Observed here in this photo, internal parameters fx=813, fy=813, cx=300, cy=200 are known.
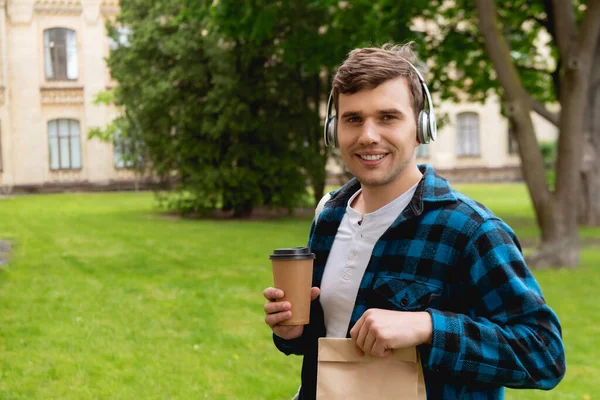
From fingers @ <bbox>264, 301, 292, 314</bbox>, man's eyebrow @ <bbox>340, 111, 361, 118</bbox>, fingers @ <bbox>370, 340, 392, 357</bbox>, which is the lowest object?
fingers @ <bbox>370, 340, 392, 357</bbox>

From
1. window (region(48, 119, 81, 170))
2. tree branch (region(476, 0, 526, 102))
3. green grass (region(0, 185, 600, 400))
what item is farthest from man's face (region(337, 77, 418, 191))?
window (region(48, 119, 81, 170))

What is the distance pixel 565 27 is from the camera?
12.6 metres

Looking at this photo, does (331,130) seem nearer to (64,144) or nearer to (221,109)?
(221,109)

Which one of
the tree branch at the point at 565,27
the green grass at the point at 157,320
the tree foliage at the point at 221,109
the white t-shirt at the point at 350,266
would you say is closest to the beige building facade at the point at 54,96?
the tree foliage at the point at 221,109

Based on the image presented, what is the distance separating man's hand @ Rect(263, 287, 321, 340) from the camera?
85.2 inches

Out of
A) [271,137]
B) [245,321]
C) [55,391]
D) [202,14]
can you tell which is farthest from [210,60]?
[55,391]

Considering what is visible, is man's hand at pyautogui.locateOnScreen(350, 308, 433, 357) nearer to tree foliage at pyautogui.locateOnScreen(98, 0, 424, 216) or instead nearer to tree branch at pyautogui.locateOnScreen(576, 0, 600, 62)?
tree branch at pyautogui.locateOnScreen(576, 0, 600, 62)

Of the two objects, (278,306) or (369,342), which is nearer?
(369,342)

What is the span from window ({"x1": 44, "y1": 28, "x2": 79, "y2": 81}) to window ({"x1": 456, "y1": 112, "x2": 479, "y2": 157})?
22.8m

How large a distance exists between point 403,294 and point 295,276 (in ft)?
0.95

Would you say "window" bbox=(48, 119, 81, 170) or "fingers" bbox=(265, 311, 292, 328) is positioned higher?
"window" bbox=(48, 119, 81, 170)

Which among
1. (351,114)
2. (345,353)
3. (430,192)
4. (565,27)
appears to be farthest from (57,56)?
(345,353)

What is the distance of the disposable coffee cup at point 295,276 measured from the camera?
2.12 metres

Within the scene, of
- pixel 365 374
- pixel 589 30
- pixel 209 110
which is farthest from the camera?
pixel 209 110
